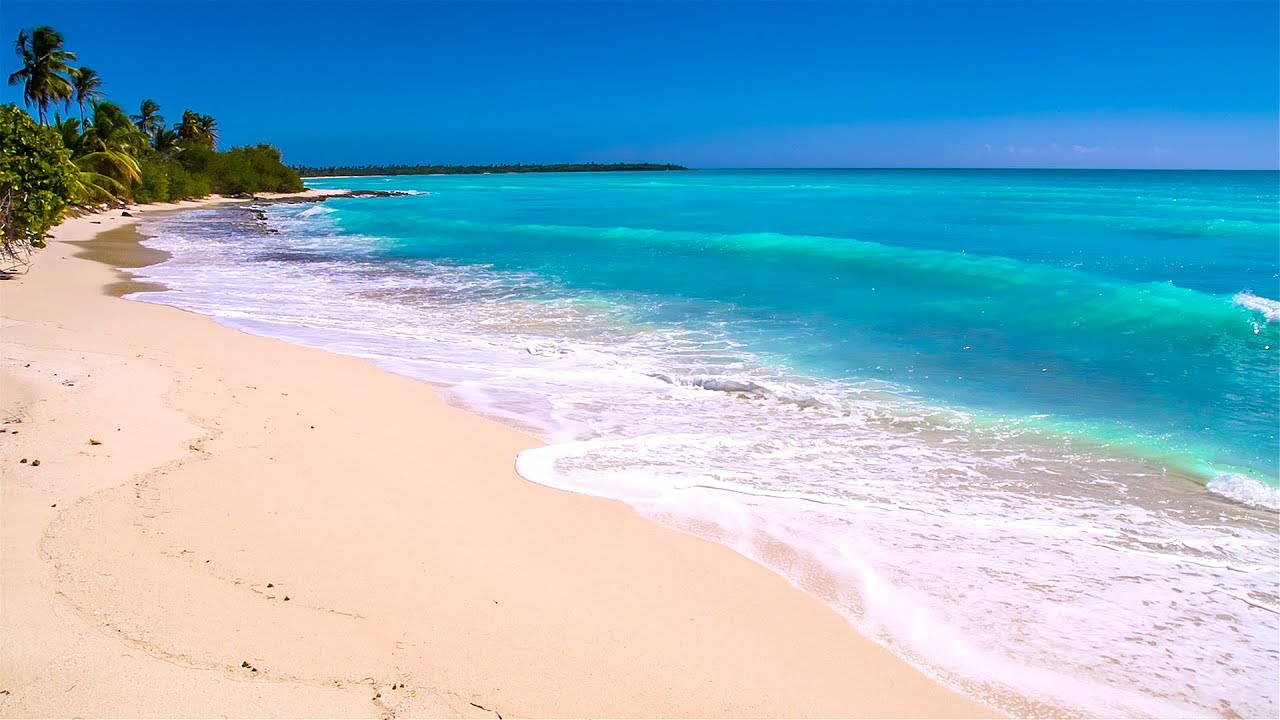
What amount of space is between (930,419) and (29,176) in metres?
16.2

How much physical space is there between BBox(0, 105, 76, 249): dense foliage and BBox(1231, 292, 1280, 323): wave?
23.4 meters

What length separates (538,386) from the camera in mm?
8648

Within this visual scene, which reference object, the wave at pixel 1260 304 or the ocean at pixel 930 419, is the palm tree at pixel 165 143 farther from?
the wave at pixel 1260 304

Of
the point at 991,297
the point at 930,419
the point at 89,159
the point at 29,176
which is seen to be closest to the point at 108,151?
the point at 89,159

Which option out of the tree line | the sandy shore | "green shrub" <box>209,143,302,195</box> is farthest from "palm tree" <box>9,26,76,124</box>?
the sandy shore

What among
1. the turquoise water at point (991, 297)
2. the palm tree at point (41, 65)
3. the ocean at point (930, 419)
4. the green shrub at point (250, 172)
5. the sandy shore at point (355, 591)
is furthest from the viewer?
the green shrub at point (250, 172)

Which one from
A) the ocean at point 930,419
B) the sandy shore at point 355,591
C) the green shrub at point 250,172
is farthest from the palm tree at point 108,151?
the sandy shore at point 355,591

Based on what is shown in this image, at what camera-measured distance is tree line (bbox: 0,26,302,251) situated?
547 inches

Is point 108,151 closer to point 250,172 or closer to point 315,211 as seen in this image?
point 315,211

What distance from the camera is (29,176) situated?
45.7 feet

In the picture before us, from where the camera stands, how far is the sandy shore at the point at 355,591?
3.14 meters

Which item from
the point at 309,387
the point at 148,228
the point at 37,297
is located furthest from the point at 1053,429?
the point at 148,228

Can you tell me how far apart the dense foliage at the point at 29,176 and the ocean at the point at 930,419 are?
2654 mm

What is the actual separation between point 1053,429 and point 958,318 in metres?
7.24
